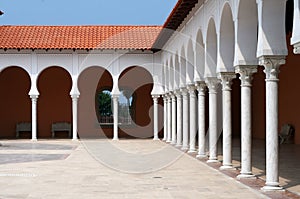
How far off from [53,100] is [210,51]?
20494 mm

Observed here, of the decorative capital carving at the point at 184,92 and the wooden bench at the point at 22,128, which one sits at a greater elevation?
the decorative capital carving at the point at 184,92

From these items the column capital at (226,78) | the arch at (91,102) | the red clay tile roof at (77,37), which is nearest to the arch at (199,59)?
the column capital at (226,78)

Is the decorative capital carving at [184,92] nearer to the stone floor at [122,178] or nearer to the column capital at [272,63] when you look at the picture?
the stone floor at [122,178]

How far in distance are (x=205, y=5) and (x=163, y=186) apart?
7.38 meters

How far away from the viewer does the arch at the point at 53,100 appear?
35656mm

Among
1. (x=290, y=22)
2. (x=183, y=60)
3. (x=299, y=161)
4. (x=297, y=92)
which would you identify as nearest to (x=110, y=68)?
(x=183, y=60)

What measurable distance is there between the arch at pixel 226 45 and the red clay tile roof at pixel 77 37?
15.9 meters

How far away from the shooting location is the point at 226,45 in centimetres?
1507

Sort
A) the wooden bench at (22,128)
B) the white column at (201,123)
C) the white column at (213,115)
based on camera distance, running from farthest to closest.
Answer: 1. the wooden bench at (22,128)
2. the white column at (201,123)
3. the white column at (213,115)

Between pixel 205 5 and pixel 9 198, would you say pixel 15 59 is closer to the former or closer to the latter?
pixel 205 5

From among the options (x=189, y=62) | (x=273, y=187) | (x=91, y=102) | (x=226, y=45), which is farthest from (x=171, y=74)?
(x=273, y=187)

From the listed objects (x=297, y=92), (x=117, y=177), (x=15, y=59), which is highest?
(x=15, y=59)

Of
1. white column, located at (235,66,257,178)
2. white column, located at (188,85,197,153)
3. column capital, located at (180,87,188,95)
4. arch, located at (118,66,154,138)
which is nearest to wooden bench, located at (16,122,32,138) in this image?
arch, located at (118,66,154,138)

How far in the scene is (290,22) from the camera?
19406 millimetres
